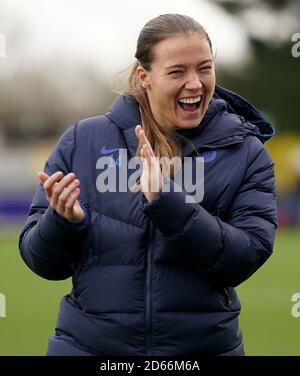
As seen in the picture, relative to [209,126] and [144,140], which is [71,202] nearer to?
[144,140]

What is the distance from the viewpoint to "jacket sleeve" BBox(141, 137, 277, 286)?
4.06 meters

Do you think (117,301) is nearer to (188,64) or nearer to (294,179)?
(188,64)

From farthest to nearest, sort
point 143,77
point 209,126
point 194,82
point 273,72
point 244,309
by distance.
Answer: point 273,72 < point 244,309 < point 143,77 < point 209,126 < point 194,82

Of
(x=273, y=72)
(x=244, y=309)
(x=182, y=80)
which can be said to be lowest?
(x=182, y=80)

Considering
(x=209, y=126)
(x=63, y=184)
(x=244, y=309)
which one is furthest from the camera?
(x=244, y=309)

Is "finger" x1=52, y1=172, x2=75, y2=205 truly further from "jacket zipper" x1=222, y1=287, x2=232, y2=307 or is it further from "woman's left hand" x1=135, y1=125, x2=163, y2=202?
A: "jacket zipper" x1=222, y1=287, x2=232, y2=307

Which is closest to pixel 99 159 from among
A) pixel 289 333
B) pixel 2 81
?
pixel 289 333

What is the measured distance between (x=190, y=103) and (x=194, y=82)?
0.09 metres

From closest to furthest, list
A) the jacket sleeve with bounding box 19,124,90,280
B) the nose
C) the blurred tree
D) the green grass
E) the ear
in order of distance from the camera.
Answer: the jacket sleeve with bounding box 19,124,90,280 < the nose < the ear < the green grass < the blurred tree

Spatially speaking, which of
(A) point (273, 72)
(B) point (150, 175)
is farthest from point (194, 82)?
(A) point (273, 72)

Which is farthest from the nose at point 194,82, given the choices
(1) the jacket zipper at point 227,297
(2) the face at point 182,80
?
(1) the jacket zipper at point 227,297

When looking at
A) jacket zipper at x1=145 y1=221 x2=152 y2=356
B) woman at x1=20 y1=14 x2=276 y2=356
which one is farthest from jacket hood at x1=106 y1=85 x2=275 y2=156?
jacket zipper at x1=145 y1=221 x2=152 y2=356

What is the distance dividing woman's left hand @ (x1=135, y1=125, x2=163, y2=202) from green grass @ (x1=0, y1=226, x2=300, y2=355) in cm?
598

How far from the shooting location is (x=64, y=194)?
404 cm
